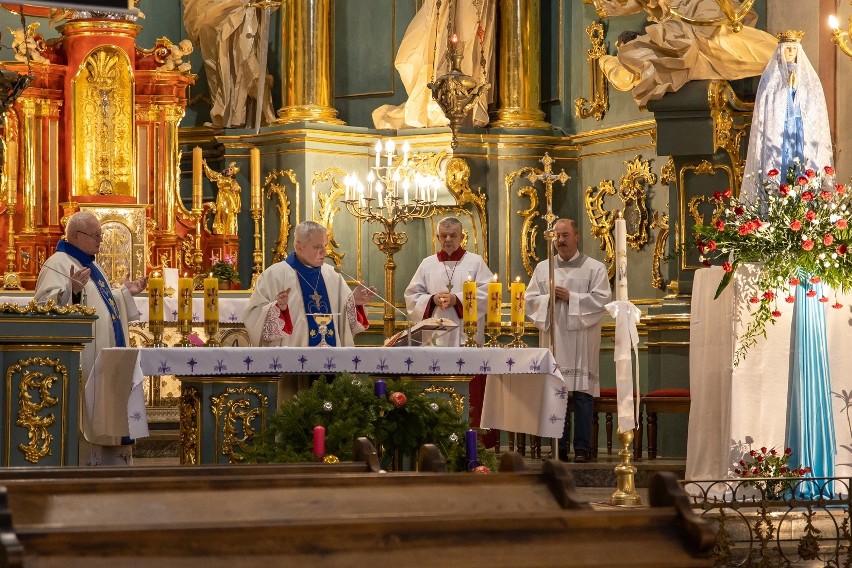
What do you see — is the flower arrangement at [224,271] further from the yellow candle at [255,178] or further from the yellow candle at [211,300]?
the yellow candle at [211,300]

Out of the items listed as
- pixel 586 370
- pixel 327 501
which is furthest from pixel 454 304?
pixel 327 501

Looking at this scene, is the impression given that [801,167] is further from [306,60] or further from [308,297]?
[306,60]

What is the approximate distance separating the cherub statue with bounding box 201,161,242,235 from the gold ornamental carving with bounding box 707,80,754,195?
431 centimetres

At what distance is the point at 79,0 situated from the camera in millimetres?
5531

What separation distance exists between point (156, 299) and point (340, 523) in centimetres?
488

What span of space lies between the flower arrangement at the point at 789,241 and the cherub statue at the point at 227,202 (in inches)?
224

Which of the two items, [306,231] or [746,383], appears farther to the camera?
[306,231]

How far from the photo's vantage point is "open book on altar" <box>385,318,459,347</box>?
901 cm

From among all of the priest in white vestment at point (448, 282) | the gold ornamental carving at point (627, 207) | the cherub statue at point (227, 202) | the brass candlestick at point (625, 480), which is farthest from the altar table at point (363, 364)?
the cherub statue at point (227, 202)

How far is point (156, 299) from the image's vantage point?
28.5ft

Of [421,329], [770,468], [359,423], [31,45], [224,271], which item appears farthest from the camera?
[31,45]

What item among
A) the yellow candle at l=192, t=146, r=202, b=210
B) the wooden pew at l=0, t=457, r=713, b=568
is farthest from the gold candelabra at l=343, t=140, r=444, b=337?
the wooden pew at l=0, t=457, r=713, b=568

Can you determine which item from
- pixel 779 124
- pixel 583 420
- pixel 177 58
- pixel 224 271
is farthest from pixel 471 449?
pixel 177 58

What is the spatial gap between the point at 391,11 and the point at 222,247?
2797 millimetres
